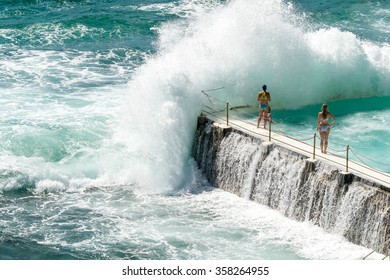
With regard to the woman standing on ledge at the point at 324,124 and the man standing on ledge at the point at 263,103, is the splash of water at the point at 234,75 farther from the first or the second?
the woman standing on ledge at the point at 324,124

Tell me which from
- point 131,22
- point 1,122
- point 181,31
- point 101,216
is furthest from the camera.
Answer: point 131,22

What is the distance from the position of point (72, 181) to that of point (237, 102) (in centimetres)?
495

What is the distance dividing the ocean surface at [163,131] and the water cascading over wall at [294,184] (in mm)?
272

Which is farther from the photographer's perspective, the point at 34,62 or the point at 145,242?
the point at 34,62

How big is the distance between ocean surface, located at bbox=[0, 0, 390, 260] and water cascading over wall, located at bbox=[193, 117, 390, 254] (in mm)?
272

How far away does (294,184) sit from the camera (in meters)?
16.2

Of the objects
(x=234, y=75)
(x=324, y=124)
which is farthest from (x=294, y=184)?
(x=234, y=75)

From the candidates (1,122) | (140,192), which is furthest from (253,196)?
(1,122)

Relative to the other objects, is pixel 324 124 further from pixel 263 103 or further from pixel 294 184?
pixel 263 103

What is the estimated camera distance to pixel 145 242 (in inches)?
601

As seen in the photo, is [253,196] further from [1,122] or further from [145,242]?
[1,122]

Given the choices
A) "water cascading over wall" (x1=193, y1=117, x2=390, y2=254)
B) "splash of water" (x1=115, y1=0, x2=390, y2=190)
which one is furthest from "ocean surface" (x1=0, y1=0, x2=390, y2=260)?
"water cascading over wall" (x1=193, y1=117, x2=390, y2=254)

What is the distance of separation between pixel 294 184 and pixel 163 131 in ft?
13.6

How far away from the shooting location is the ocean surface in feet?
50.4
